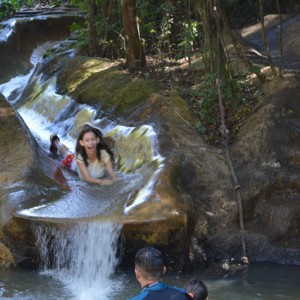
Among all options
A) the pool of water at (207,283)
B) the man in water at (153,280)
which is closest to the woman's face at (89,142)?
the pool of water at (207,283)

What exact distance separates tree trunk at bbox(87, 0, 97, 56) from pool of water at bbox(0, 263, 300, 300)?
7678mm

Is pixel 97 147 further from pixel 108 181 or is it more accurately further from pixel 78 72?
pixel 78 72

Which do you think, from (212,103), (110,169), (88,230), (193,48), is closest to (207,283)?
(88,230)

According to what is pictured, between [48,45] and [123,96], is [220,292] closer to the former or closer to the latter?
[123,96]

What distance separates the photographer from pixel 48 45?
20.8 meters

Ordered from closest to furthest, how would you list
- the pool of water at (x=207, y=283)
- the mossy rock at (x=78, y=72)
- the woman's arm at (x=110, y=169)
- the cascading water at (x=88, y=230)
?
1. the pool of water at (x=207, y=283)
2. the cascading water at (x=88, y=230)
3. the woman's arm at (x=110, y=169)
4. the mossy rock at (x=78, y=72)

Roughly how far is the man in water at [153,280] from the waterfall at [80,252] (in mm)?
2882

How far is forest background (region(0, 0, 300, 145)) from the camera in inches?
340

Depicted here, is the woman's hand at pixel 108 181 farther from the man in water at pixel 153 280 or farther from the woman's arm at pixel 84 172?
the man in water at pixel 153 280

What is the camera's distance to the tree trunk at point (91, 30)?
1315 cm

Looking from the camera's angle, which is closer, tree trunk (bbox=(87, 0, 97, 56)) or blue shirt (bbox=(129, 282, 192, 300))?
blue shirt (bbox=(129, 282, 192, 300))

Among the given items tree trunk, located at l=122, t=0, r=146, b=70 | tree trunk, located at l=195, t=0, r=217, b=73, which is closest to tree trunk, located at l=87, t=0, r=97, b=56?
tree trunk, located at l=122, t=0, r=146, b=70

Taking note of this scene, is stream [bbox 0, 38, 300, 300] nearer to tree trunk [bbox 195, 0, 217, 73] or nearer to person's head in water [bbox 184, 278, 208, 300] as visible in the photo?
person's head in water [bbox 184, 278, 208, 300]

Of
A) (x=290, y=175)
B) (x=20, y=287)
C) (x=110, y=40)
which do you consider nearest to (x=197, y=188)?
(x=290, y=175)
